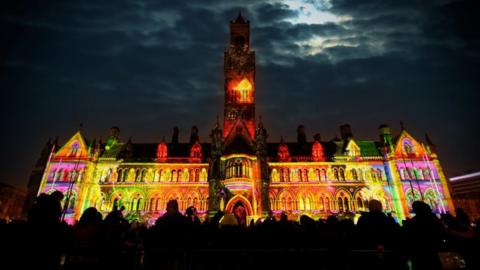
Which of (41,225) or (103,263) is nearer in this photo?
(41,225)

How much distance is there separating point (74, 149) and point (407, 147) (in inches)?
2091

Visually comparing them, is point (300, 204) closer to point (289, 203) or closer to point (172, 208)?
point (289, 203)

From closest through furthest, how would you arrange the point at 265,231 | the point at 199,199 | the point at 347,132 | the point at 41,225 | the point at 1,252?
the point at 1,252 → the point at 41,225 → the point at 265,231 → the point at 199,199 → the point at 347,132

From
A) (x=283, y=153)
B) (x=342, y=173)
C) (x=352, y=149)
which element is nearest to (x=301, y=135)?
(x=283, y=153)

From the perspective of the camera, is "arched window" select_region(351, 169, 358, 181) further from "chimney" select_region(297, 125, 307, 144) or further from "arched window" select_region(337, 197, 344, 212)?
"chimney" select_region(297, 125, 307, 144)

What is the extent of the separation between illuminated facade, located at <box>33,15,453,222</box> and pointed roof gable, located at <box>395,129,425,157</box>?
14 centimetres

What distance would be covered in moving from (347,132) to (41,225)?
46.4 metres

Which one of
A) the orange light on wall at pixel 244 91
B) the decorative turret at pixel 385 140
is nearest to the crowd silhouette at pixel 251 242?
the decorative turret at pixel 385 140

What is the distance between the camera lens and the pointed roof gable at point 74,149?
38156 millimetres

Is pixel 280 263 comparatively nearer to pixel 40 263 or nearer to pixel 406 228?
pixel 406 228

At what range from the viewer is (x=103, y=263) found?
5895mm

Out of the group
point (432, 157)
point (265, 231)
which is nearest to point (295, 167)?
point (432, 157)

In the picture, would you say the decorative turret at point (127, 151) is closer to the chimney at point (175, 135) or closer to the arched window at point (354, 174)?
the chimney at point (175, 135)

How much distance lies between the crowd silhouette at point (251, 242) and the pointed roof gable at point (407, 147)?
Result: 115ft
